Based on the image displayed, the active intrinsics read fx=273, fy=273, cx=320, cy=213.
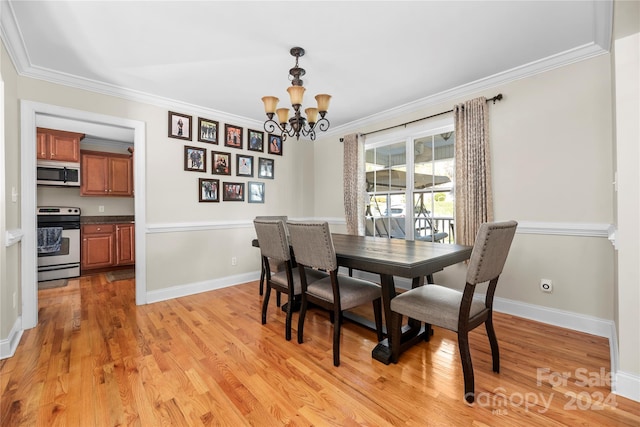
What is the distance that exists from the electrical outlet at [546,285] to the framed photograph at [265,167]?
3634 mm

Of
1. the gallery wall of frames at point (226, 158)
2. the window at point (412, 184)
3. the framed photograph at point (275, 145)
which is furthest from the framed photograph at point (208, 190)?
the window at point (412, 184)

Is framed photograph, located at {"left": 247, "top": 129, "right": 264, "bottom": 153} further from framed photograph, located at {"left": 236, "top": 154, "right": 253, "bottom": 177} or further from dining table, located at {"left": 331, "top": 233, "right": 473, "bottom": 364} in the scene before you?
dining table, located at {"left": 331, "top": 233, "right": 473, "bottom": 364}

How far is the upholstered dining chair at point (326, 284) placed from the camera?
1.89 meters

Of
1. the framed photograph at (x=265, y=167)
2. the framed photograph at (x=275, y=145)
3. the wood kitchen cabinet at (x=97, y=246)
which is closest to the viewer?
the framed photograph at (x=265, y=167)

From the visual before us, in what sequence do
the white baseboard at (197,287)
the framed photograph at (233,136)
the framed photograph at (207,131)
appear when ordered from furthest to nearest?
the framed photograph at (233,136) < the framed photograph at (207,131) < the white baseboard at (197,287)

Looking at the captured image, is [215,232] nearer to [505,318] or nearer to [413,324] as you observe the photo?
[413,324]

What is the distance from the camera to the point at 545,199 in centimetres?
253

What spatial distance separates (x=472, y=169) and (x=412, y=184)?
0.82 meters

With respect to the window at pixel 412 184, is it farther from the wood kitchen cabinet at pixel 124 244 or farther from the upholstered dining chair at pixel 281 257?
the wood kitchen cabinet at pixel 124 244

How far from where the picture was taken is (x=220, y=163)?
12.5 ft

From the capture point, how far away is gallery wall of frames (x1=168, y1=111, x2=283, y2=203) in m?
3.54

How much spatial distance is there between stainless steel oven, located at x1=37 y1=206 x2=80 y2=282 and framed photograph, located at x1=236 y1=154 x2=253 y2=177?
2858mm

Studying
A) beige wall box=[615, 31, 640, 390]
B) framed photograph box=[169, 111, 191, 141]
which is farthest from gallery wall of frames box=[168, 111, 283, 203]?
beige wall box=[615, 31, 640, 390]

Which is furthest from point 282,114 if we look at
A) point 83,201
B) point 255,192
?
point 83,201
